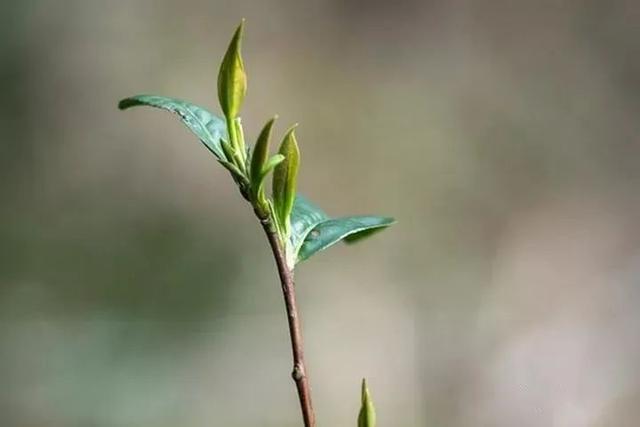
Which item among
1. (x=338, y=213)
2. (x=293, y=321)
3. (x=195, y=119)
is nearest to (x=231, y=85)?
(x=195, y=119)

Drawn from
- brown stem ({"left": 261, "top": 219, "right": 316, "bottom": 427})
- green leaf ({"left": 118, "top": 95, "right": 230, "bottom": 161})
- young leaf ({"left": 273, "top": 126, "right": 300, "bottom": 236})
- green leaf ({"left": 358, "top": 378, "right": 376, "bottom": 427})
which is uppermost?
green leaf ({"left": 118, "top": 95, "right": 230, "bottom": 161})

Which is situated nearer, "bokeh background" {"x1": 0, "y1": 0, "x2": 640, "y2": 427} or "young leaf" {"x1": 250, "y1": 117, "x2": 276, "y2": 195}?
"young leaf" {"x1": 250, "y1": 117, "x2": 276, "y2": 195}

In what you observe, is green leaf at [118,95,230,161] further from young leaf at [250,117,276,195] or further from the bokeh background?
the bokeh background

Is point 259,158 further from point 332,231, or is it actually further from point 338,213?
point 338,213

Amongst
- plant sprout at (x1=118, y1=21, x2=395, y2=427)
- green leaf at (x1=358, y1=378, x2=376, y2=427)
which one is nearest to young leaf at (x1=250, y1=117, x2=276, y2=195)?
plant sprout at (x1=118, y1=21, x2=395, y2=427)

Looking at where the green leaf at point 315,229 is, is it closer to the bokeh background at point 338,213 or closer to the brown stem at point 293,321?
the brown stem at point 293,321

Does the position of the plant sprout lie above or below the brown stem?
above

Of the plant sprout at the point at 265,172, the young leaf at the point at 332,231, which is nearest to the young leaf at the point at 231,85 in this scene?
the plant sprout at the point at 265,172
